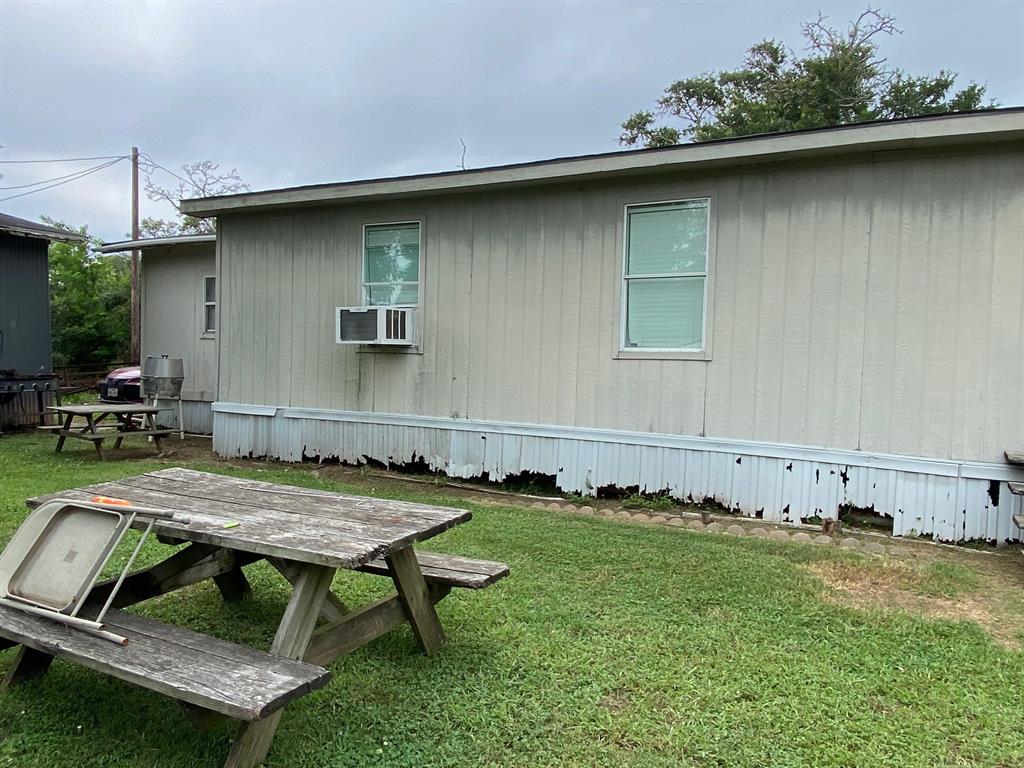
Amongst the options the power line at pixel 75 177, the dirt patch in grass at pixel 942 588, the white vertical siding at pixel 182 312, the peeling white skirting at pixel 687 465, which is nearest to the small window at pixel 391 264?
the peeling white skirting at pixel 687 465

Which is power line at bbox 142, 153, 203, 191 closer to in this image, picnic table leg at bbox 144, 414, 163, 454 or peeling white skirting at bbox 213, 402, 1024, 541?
picnic table leg at bbox 144, 414, 163, 454

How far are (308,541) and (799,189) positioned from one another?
447cm

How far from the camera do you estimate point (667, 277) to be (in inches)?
213

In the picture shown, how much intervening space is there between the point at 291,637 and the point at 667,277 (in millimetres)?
4259

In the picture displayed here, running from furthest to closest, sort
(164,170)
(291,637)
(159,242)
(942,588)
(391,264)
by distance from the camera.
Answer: (164,170)
(159,242)
(391,264)
(942,588)
(291,637)

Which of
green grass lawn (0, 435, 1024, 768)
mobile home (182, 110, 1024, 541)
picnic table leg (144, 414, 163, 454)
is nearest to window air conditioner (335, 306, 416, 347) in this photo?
mobile home (182, 110, 1024, 541)

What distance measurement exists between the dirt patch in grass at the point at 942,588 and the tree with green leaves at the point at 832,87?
18.2 meters

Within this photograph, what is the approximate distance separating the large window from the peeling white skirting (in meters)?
0.84

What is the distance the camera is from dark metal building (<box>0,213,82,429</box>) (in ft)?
32.2

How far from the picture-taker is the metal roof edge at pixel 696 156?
14.0 ft

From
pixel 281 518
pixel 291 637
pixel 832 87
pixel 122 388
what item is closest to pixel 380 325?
pixel 281 518

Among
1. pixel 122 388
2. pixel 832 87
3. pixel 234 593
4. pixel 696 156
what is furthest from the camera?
pixel 832 87

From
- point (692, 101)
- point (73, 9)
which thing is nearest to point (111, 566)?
point (73, 9)

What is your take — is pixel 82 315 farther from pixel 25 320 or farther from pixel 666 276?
pixel 666 276
